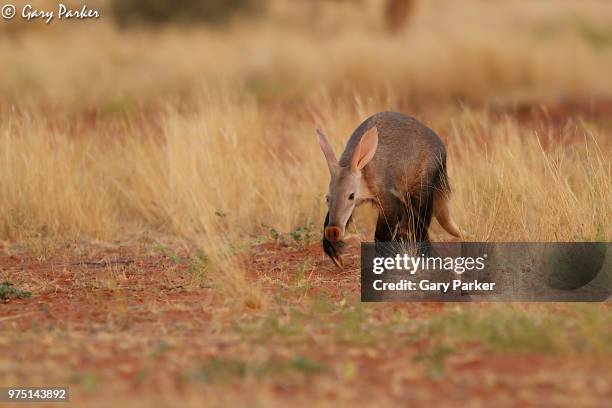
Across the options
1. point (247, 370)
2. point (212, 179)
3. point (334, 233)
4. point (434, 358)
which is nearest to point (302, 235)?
point (212, 179)

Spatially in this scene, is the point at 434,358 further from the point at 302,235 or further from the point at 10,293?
the point at 302,235

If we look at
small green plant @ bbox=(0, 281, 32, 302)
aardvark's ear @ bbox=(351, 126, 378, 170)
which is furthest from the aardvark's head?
small green plant @ bbox=(0, 281, 32, 302)

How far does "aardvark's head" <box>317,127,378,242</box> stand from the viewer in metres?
6.71

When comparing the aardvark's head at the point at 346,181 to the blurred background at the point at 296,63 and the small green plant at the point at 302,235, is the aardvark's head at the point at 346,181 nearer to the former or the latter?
the small green plant at the point at 302,235

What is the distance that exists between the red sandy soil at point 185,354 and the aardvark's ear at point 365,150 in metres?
0.81

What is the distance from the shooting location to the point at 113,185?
388 inches

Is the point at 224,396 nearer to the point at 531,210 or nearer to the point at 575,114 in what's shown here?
the point at 531,210

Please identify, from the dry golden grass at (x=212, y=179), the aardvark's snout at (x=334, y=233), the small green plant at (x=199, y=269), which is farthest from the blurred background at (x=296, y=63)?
the aardvark's snout at (x=334, y=233)

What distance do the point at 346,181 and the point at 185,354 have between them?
221 cm

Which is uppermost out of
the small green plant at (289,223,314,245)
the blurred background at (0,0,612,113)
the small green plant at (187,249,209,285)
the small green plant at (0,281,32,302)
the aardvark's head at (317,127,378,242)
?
Result: the blurred background at (0,0,612,113)

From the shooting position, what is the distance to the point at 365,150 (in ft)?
22.8

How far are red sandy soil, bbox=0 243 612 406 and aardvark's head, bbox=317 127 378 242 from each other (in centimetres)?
47

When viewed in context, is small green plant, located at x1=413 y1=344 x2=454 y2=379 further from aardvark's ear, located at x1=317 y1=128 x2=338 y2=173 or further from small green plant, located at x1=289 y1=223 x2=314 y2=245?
small green plant, located at x1=289 y1=223 x2=314 y2=245

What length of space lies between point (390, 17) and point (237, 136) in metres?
16.6
